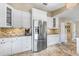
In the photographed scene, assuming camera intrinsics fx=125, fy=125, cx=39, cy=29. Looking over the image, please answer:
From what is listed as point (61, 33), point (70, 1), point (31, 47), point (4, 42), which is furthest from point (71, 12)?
point (4, 42)

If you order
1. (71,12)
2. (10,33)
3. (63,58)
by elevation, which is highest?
(71,12)

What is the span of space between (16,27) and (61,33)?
1310mm

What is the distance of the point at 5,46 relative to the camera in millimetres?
3213

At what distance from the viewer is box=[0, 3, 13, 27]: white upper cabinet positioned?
3185 mm

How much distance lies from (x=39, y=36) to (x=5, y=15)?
3.57 ft

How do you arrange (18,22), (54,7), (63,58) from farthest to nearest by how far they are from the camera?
(18,22) < (54,7) < (63,58)

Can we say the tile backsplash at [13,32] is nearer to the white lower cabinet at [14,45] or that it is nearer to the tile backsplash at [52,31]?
the white lower cabinet at [14,45]

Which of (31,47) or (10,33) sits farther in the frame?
(10,33)

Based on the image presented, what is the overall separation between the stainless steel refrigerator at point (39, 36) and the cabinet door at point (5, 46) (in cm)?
63

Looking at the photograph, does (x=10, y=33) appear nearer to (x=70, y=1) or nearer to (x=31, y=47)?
(x=31, y=47)

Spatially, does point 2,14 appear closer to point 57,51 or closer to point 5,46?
point 5,46

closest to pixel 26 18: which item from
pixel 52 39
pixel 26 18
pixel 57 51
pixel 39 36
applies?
pixel 26 18

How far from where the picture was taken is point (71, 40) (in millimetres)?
3084

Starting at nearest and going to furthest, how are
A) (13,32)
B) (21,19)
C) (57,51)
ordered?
(57,51) → (21,19) → (13,32)
